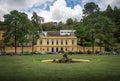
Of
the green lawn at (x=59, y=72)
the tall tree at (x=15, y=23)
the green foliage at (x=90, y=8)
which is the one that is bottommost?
the green lawn at (x=59, y=72)

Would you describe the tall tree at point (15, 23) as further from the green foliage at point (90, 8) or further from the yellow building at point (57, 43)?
the green foliage at point (90, 8)

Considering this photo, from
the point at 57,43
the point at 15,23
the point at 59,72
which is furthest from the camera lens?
the point at 57,43

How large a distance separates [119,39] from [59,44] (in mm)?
19945

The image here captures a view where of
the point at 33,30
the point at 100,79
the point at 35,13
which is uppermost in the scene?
the point at 35,13

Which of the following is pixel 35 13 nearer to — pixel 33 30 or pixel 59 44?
pixel 59 44

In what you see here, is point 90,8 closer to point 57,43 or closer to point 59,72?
point 57,43

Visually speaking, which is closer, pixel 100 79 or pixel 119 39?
pixel 100 79

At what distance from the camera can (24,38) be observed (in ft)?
257

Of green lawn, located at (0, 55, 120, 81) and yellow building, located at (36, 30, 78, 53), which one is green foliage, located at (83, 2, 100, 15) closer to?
yellow building, located at (36, 30, 78, 53)

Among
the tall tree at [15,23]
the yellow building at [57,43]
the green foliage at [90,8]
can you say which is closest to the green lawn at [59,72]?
the tall tree at [15,23]

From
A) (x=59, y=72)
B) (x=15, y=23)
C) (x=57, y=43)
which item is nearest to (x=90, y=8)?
(x=57, y=43)

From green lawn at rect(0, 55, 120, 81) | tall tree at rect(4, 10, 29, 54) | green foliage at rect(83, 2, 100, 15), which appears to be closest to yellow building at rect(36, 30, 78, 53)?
green foliage at rect(83, 2, 100, 15)

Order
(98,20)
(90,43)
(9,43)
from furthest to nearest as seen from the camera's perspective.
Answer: (90,43)
(98,20)
(9,43)

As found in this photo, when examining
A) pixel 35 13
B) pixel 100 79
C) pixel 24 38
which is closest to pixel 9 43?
pixel 24 38
